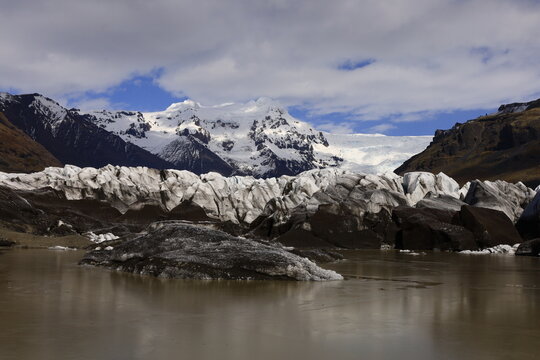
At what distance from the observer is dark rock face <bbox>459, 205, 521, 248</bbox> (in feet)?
141

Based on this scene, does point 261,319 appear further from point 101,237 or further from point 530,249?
point 101,237

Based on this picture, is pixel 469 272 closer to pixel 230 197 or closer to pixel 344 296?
pixel 344 296

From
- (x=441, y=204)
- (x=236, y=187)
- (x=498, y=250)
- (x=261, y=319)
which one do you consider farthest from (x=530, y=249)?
(x=236, y=187)

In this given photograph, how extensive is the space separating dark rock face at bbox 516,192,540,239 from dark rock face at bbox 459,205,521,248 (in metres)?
1.63

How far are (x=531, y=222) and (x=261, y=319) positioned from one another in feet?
140

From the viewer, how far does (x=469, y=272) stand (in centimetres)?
2145

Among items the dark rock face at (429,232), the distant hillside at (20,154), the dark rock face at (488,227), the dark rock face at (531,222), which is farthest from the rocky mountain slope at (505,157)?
the distant hillside at (20,154)

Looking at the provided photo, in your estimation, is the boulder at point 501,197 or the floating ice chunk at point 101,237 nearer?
the floating ice chunk at point 101,237

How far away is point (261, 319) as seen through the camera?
9953mm

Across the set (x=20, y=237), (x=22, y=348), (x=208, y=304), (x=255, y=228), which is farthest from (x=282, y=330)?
(x=255, y=228)

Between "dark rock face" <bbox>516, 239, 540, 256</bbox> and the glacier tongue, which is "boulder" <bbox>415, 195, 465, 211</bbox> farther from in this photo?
"dark rock face" <bbox>516, 239, 540, 256</bbox>

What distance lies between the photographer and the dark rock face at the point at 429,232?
4178cm

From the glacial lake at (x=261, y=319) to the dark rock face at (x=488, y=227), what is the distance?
27451 mm

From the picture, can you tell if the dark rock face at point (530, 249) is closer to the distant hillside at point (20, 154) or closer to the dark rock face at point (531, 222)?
the dark rock face at point (531, 222)
